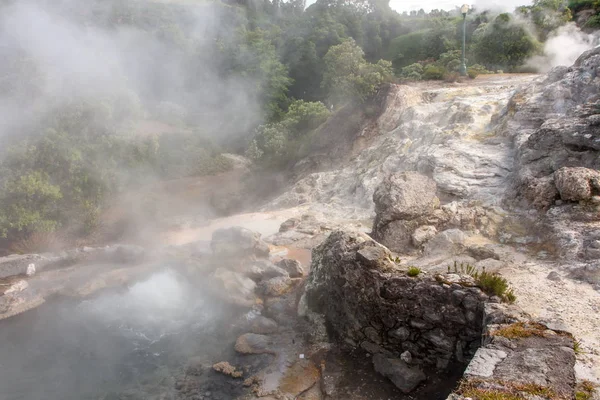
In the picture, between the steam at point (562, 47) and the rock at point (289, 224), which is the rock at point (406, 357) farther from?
the steam at point (562, 47)

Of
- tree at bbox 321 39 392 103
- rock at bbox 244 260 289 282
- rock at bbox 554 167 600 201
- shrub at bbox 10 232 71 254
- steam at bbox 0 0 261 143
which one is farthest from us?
tree at bbox 321 39 392 103

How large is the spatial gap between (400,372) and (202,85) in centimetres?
2296

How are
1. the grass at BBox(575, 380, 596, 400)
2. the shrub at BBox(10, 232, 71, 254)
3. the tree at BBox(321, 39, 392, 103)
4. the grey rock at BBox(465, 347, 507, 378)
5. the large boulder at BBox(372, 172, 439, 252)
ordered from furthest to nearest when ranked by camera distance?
→ the tree at BBox(321, 39, 392, 103) → the shrub at BBox(10, 232, 71, 254) → the large boulder at BBox(372, 172, 439, 252) → the grey rock at BBox(465, 347, 507, 378) → the grass at BBox(575, 380, 596, 400)

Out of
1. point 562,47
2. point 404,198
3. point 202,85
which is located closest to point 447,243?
point 404,198

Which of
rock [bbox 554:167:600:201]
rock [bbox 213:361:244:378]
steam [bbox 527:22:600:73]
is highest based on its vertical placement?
steam [bbox 527:22:600:73]

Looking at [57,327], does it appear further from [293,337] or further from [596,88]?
[596,88]

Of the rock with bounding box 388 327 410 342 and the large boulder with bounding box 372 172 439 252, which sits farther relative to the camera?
the large boulder with bounding box 372 172 439 252

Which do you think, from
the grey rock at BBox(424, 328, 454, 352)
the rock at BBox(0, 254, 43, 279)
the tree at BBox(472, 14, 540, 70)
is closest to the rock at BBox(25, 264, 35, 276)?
the rock at BBox(0, 254, 43, 279)

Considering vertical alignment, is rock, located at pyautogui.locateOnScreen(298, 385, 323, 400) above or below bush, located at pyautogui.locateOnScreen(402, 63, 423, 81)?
below

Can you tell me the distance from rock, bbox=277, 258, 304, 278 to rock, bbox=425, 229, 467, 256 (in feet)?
10.1

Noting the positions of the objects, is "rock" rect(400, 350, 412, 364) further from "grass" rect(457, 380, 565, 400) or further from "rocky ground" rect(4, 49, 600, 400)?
"grass" rect(457, 380, 565, 400)

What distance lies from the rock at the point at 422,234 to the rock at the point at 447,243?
14.3 inches

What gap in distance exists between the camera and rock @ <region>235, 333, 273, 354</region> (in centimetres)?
759

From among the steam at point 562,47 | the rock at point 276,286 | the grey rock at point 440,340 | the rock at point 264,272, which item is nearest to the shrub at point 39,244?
the rock at point 264,272
